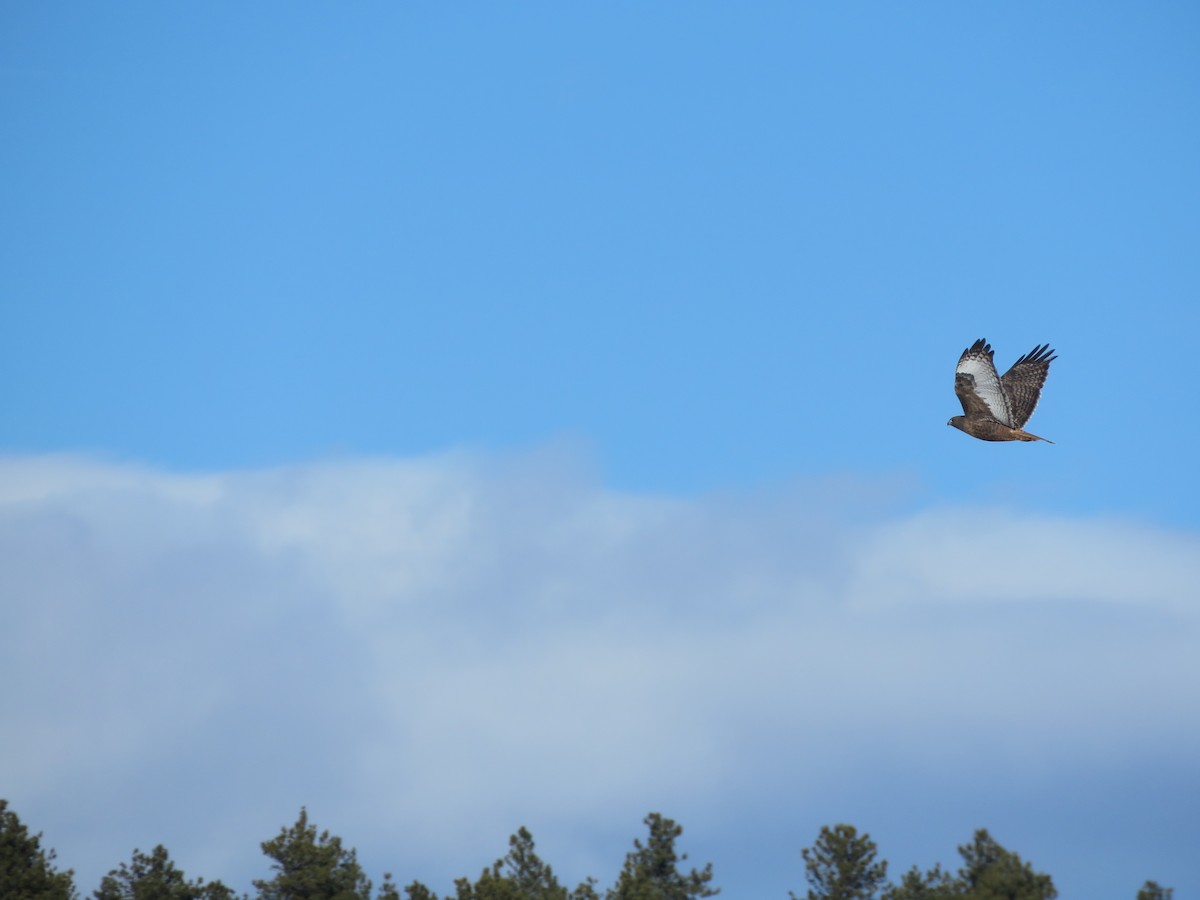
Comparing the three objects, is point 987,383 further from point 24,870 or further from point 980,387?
point 24,870

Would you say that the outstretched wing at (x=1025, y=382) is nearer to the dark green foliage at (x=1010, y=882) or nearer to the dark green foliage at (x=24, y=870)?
the dark green foliage at (x=1010, y=882)

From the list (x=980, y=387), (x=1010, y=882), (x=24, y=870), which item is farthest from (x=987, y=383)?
(x=24, y=870)

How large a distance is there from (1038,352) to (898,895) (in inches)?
631

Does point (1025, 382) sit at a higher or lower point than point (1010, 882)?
higher

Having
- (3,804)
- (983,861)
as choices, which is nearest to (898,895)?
(983,861)

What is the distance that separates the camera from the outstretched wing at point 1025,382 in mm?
81000

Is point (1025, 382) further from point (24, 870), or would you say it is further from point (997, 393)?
point (24, 870)

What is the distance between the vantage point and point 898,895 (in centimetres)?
8044

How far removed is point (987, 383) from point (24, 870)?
33561 mm

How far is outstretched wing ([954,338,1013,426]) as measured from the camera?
81062 millimetres

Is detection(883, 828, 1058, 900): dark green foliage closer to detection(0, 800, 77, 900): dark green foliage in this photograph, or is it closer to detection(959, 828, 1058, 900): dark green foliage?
detection(959, 828, 1058, 900): dark green foliage

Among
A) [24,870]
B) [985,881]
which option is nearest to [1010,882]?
[985,881]

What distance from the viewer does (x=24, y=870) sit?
8869 cm

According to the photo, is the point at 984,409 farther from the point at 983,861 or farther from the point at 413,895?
the point at 413,895
